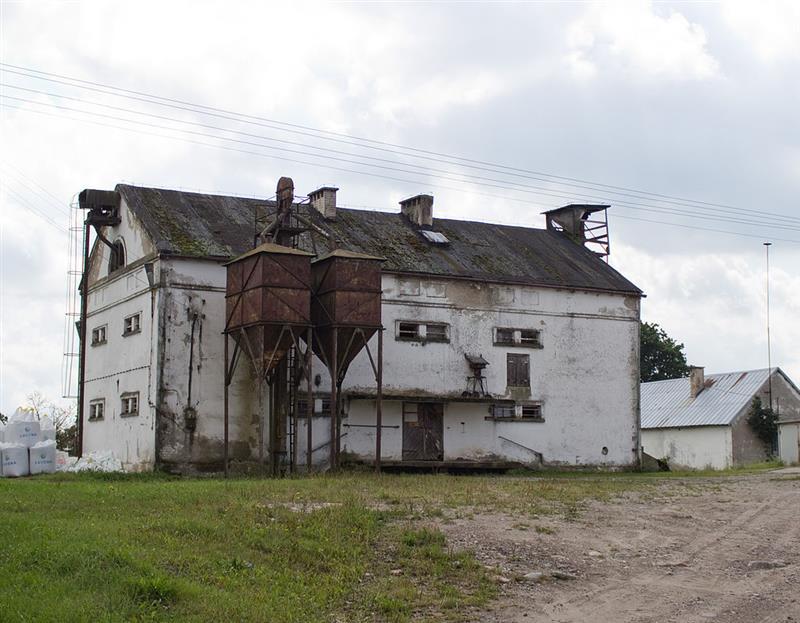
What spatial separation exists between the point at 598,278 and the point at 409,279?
7.70 meters

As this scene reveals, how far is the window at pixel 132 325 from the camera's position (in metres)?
31.3

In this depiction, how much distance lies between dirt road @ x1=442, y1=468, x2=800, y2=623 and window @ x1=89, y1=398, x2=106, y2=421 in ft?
57.3

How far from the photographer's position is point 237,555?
14.8 metres

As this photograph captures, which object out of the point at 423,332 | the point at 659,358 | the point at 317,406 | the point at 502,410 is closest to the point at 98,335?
the point at 317,406

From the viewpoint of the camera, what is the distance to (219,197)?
115 ft

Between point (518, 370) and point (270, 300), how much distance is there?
391 inches

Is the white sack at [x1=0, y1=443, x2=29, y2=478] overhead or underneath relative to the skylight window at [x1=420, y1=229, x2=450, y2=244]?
underneath

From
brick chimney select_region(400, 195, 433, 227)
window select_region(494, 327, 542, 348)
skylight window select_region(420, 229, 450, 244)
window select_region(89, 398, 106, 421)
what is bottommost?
window select_region(89, 398, 106, 421)

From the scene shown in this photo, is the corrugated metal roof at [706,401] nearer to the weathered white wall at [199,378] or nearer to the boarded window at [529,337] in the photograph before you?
the boarded window at [529,337]

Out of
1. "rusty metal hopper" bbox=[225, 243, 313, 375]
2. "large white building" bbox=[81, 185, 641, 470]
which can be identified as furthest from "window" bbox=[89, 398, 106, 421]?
"rusty metal hopper" bbox=[225, 243, 313, 375]

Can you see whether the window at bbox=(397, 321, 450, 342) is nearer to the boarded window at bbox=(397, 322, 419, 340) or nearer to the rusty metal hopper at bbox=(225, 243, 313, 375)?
the boarded window at bbox=(397, 322, 419, 340)

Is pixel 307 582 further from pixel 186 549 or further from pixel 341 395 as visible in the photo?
pixel 341 395

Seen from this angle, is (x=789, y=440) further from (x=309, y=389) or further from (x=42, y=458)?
(x=42, y=458)

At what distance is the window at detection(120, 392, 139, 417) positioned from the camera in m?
30.8
